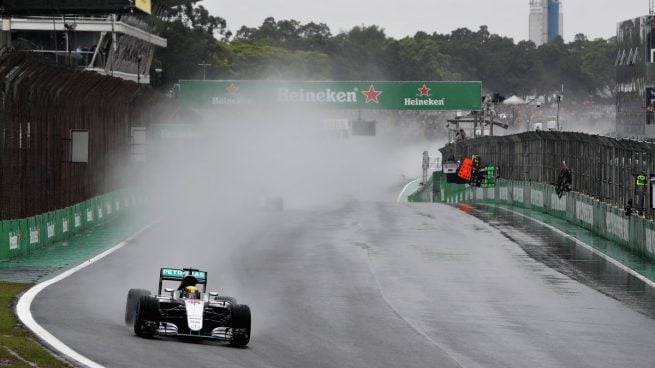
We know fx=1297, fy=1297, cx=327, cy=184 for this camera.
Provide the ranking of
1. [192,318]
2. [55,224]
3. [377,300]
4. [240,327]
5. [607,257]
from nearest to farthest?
1. [240,327]
2. [192,318]
3. [377,300]
4. [607,257]
5. [55,224]

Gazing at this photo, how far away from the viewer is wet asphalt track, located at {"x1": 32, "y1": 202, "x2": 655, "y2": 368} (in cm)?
1834

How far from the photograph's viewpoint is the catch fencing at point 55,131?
32656mm

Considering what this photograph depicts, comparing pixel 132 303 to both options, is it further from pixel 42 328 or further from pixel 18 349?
pixel 18 349

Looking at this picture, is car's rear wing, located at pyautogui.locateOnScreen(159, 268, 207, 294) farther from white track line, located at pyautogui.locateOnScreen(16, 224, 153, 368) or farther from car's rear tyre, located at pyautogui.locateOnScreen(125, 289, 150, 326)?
white track line, located at pyautogui.locateOnScreen(16, 224, 153, 368)

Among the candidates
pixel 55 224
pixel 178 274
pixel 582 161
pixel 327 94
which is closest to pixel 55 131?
pixel 55 224

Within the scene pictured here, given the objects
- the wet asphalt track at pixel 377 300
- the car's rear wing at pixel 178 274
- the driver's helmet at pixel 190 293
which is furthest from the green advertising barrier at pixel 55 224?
the driver's helmet at pixel 190 293

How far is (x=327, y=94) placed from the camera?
272 ft

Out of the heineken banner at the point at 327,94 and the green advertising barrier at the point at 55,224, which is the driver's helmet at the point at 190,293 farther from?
the heineken banner at the point at 327,94

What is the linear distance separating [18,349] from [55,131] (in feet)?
75.1

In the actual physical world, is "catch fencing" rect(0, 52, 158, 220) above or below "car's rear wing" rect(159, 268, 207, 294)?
above

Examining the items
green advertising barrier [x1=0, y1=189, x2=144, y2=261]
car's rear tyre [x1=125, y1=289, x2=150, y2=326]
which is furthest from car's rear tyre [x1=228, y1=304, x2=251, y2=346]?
green advertising barrier [x1=0, y1=189, x2=144, y2=261]

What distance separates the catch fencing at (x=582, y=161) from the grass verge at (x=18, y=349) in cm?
1975

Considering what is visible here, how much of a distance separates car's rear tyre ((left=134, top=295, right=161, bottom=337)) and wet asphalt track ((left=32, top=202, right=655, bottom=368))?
0.30m

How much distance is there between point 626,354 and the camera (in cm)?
1952
